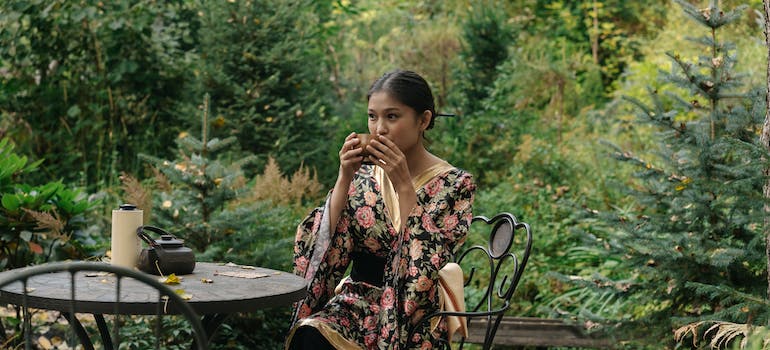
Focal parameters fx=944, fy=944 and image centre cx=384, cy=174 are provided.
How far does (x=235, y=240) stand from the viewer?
450 cm

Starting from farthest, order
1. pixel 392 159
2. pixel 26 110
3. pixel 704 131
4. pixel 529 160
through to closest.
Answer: pixel 26 110, pixel 529 160, pixel 704 131, pixel 392 159

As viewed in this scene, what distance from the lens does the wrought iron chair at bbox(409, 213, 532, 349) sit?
3.06 m

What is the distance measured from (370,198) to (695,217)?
1784mm

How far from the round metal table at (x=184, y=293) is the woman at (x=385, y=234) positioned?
212 mm

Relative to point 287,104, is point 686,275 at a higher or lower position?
lower

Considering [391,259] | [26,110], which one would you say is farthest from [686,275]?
[26,110]

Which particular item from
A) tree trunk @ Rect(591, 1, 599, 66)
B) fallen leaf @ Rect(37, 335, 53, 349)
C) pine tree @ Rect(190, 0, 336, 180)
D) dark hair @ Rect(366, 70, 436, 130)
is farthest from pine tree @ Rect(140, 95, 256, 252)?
tree trunk @ Rect(591, 1, 599, 66)

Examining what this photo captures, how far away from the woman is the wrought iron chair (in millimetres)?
125

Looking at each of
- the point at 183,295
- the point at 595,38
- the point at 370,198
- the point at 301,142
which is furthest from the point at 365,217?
the point at 595,38

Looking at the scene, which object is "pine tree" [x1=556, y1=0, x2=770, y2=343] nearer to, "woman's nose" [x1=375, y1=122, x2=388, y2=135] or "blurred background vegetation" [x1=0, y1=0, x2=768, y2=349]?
"blurred background vegetation" [x1=0, y1=0, x2=768, y2=349]

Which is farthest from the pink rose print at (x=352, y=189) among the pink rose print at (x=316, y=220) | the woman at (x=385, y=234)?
the pink rose print at (x=316, y=220)

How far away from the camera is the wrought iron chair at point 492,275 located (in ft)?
10.0

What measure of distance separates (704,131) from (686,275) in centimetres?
65

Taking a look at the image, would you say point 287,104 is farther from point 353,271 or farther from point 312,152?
point 353,271
